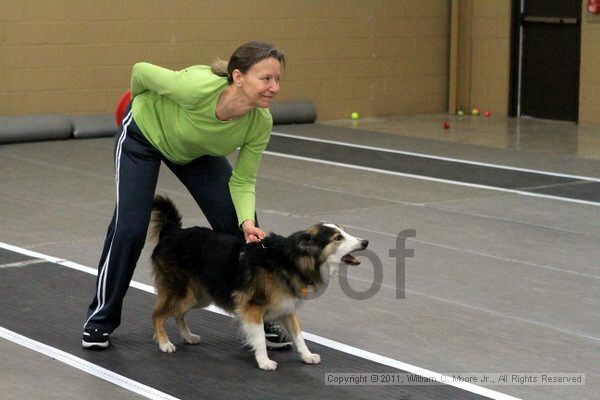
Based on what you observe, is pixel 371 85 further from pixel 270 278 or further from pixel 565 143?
pixel 270 278

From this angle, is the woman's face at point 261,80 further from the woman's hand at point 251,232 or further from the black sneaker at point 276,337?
the black sneaker at point 276,337

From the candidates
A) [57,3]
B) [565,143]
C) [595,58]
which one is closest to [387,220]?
[565,143]

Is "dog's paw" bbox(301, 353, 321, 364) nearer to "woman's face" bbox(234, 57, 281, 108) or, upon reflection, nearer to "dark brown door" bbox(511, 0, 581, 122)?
"woman's face" bbox(234, 57, 281, 108)

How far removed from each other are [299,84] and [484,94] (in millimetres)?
3101

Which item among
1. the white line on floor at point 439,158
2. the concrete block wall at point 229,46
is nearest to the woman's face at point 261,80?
the white line on floor at point 439,158

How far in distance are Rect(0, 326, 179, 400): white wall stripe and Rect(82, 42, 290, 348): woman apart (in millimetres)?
158

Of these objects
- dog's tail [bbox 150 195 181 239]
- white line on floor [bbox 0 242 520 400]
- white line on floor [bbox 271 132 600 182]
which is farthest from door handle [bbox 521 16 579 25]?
dog's tail [bbox 150 195 181 239]

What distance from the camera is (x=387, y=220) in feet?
28.0

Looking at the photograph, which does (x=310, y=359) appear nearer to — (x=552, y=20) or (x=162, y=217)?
(x=162, y=217)

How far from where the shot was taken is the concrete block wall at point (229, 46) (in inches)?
502

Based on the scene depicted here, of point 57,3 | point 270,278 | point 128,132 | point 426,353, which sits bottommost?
point 426,353

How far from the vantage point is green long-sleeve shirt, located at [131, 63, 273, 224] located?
16.4 feet

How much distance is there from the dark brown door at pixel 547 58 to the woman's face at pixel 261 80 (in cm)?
1093

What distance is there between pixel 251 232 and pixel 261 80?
0.73 m
